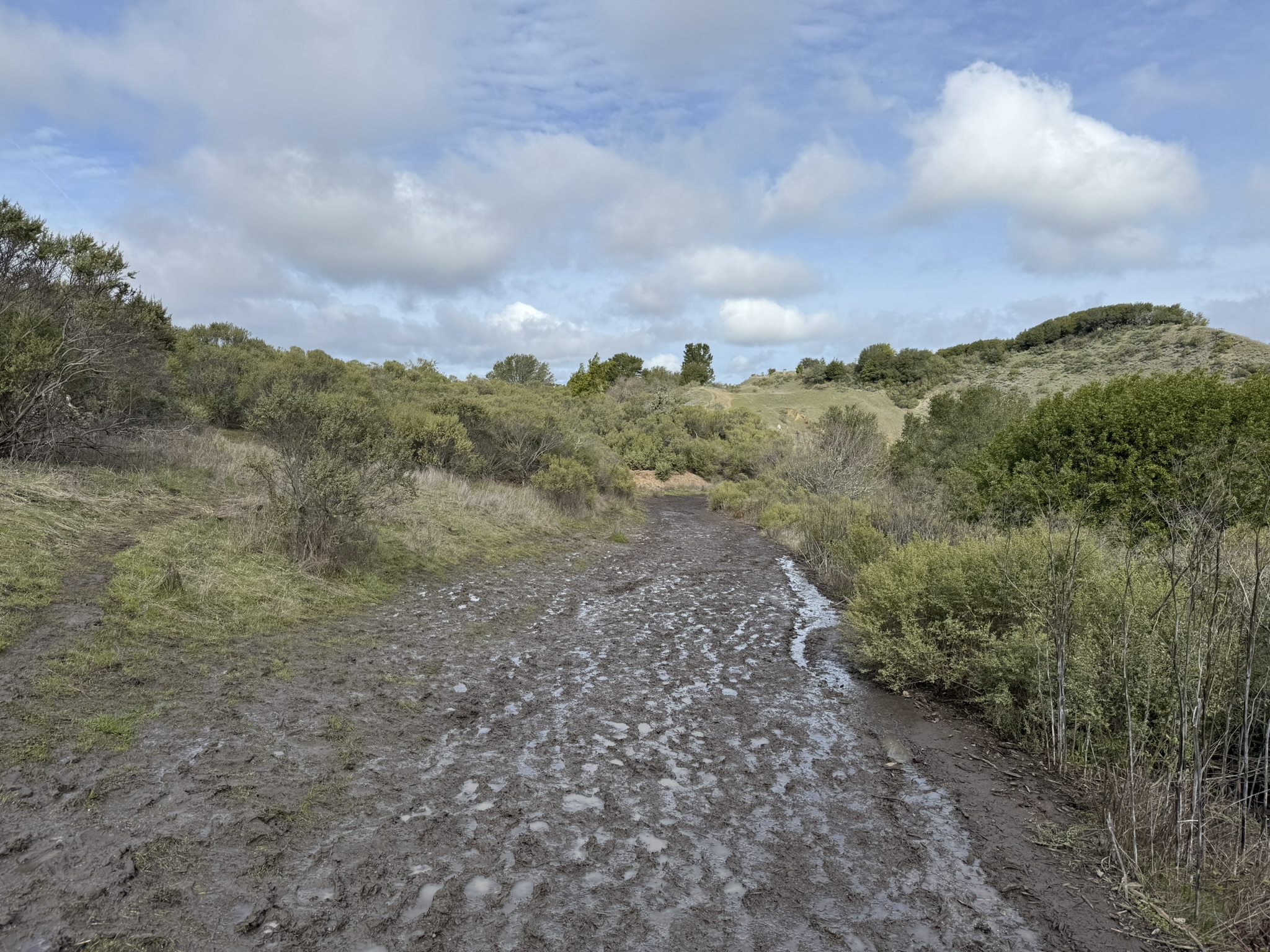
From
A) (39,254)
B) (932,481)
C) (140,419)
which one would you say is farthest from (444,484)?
(932,481)

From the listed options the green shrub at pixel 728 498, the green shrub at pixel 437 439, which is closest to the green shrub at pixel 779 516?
the green shrub at pixel 728 498

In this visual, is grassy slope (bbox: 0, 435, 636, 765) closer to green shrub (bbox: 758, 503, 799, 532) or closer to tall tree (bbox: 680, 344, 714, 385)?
green shrub (bbox: 758, 503, 799, 532)

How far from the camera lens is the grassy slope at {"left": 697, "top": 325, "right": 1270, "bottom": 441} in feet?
142

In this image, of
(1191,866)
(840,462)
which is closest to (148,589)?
(1191,866)

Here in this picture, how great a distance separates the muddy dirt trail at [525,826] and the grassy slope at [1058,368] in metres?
36.9

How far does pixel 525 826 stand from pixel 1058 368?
60.4m

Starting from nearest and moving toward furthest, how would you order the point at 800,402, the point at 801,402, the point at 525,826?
the point at 525,826, the point at 801,402, the point at 800,402

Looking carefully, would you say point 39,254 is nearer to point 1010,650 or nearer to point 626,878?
point 626,878

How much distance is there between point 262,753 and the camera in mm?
5766

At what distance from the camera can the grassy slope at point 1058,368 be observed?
4334cm

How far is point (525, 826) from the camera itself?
5.13 m

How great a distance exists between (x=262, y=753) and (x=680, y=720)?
3.90 meters

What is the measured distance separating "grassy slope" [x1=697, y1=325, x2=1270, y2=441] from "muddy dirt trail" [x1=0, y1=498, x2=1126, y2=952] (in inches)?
1452

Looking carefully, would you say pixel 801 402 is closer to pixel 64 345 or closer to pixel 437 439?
pixel 437 439
